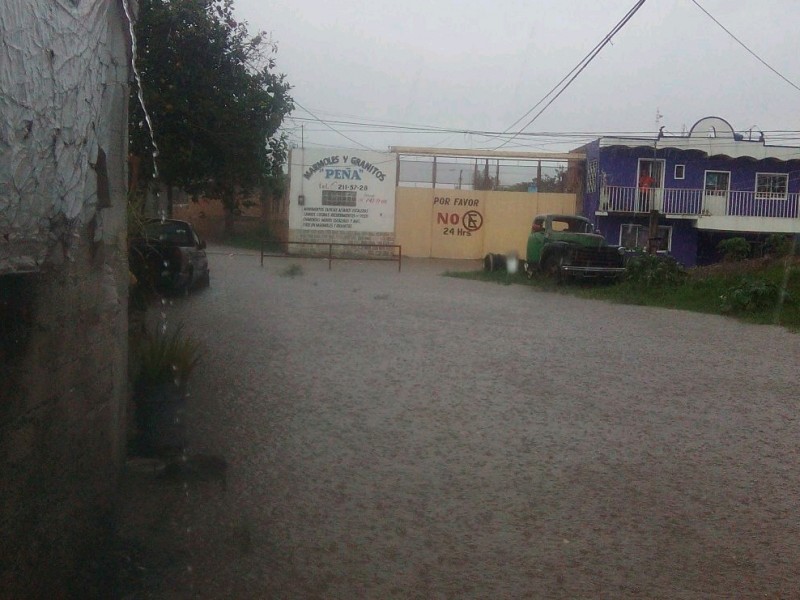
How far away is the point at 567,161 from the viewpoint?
37656 mm

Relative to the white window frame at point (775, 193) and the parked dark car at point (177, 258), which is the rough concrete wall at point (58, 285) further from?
the white window frame at point (775, 193)

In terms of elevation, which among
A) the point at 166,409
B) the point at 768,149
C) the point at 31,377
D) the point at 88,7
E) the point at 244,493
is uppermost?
the point at 768,149

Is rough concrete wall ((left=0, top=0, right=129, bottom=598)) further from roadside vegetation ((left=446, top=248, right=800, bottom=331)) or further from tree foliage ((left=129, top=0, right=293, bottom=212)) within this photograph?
roadside vegetation ((left=446, top=248, right=800, bottom=331))

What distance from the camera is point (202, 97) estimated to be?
14328 millimetres

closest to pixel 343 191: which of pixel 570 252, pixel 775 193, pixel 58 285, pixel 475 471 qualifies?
pixel 570 252

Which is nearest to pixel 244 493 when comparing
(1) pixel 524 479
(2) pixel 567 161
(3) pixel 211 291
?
(1) pixel 524 479

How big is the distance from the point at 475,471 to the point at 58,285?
3.53 m

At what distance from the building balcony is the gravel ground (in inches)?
892

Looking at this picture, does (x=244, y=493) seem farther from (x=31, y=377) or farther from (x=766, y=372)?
(x=766, y=372)

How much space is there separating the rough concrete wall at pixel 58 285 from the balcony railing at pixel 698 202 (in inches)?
1255

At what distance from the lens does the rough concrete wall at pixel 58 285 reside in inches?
123

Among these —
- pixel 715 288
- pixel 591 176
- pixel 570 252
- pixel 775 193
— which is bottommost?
pixel 715 288

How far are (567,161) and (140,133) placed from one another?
26.5 m

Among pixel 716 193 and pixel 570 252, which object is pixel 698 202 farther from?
pixel 570 252
